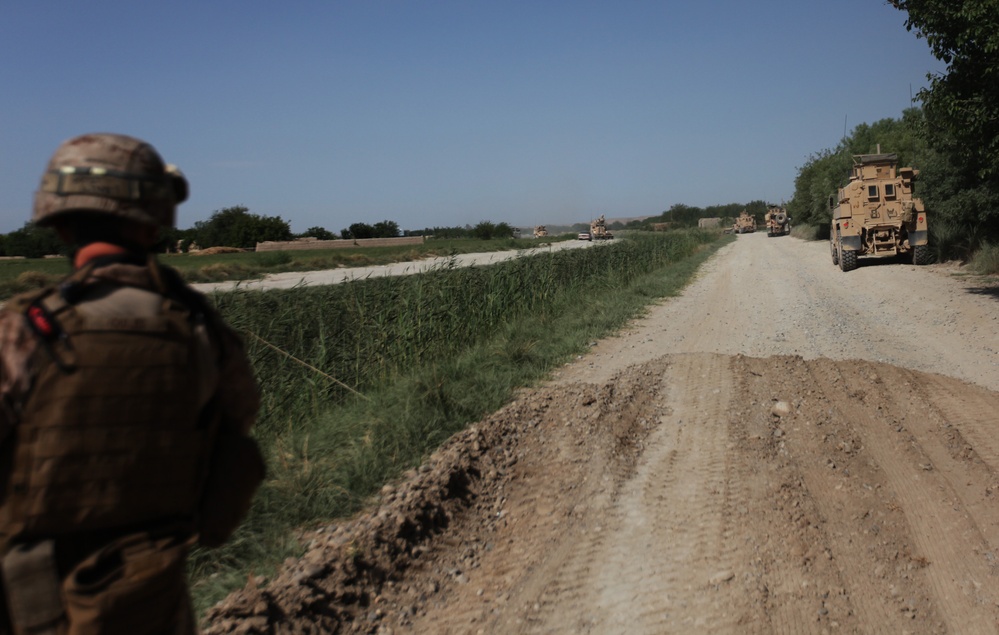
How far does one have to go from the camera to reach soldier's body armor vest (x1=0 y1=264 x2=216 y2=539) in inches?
66.5

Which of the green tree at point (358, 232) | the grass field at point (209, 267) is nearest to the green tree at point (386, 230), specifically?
the green tree at point (358, 232)

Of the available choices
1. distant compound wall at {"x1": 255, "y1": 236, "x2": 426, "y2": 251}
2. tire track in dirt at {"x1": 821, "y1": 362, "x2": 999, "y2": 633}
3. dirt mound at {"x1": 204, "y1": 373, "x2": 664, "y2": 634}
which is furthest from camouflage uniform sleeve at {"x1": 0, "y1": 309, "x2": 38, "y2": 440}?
distant compound wall at {"x1": 255, "y1": 236, "x2": 426, "y2": 251}

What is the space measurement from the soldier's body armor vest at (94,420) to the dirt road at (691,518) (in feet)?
6.15

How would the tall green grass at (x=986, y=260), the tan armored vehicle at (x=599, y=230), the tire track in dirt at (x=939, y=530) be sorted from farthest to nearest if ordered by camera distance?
the tan armored vehicle at (x=599, y=230), the tall green grass at (x=986, y=260), the tire track in dirt at (x=939, y=530)

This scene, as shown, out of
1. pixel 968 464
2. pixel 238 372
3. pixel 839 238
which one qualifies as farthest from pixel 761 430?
pixel 839 238

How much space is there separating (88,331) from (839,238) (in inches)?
944

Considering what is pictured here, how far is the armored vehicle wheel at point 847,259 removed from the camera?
72.3 feet

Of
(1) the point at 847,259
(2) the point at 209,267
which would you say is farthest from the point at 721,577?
(2) the point at 209,267

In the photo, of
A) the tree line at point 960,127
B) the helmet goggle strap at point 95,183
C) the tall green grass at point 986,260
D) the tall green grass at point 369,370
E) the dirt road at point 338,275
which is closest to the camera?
the helmet goggle strap at point 95,183

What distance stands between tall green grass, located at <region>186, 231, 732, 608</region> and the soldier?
223 centimetres

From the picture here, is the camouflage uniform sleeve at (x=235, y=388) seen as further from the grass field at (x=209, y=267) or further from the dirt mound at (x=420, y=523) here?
the grass field at (x=209, y=267)

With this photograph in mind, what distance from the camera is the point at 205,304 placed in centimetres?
201

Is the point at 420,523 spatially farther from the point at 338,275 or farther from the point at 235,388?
the point at 338,275

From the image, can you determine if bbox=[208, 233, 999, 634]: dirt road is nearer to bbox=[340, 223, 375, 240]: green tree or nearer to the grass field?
the grass field
